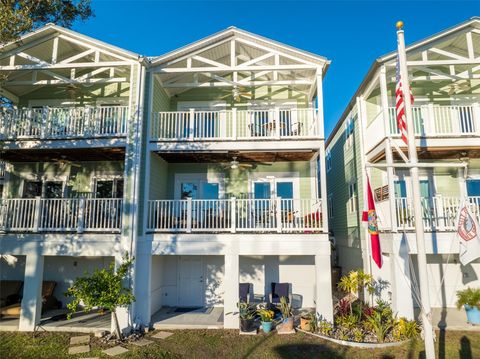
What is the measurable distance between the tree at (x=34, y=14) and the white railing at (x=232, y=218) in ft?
21.6

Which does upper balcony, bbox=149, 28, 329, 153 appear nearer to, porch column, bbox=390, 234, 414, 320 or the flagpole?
the flagpole

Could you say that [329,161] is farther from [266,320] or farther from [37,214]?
[37,214]

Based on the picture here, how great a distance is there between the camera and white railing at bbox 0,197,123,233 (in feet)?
35.9

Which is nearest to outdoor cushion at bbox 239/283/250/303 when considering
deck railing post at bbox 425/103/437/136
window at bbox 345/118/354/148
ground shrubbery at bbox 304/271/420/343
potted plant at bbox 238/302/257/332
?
potted plant at bbox 238/302/257/332

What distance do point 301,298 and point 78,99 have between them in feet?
41.2

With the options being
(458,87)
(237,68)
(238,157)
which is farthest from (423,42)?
(238,157)

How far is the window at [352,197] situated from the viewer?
45.5 ft

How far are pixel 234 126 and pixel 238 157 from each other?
5.88 feet

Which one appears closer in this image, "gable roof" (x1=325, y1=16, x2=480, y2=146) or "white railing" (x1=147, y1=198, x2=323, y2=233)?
"gable roof" (x1=325, y1=16, x2=480, y2=146)

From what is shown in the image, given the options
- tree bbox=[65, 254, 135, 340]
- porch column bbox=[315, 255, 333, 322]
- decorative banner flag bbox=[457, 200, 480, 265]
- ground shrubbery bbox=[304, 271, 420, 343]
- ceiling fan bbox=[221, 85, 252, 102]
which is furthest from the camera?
ceiling fan bbox=[221, 85, 252, 102]

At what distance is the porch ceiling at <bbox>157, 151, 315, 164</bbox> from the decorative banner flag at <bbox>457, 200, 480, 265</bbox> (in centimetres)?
507

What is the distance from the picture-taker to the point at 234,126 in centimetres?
1125

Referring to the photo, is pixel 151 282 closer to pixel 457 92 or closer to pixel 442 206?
pixel 442 206

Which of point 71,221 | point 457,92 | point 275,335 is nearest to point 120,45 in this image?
point 71,221
